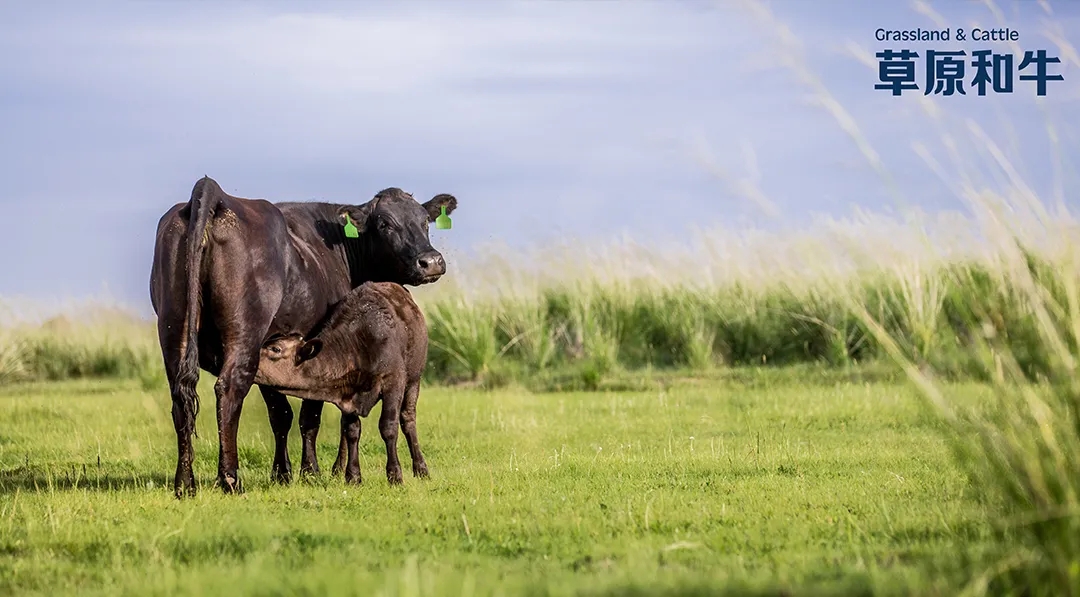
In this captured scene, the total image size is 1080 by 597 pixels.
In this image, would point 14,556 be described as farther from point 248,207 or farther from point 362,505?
point 248,207

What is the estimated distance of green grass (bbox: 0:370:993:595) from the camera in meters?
5.83

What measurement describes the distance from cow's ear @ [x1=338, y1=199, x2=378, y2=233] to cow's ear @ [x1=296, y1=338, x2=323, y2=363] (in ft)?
6.39

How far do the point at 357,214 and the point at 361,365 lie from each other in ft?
6.52

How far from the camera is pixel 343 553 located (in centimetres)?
660

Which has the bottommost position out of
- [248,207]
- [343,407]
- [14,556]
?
[14,556]

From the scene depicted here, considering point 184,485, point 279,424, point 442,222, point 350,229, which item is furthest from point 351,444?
point 442,222

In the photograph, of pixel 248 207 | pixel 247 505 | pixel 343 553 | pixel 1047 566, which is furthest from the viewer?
pixel 248 207

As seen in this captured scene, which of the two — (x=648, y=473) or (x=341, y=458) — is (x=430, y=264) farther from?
(x=648, y=473)

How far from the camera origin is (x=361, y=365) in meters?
9.34

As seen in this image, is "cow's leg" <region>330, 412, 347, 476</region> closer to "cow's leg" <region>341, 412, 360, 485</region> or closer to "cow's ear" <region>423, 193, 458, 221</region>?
"cow's leg" <region>341, 412, 360, 485</region>

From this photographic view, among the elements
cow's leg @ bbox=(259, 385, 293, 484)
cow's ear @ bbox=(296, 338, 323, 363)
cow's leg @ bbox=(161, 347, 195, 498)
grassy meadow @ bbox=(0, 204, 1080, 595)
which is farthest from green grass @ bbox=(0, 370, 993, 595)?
cow's ear @ bbox=(296, 338, 323, 363)

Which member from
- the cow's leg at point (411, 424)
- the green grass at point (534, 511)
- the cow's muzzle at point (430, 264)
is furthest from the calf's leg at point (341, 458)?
the cow's muzzle at point (430, 264)

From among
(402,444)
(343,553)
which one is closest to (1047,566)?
(343,553)

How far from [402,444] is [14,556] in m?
5.44
